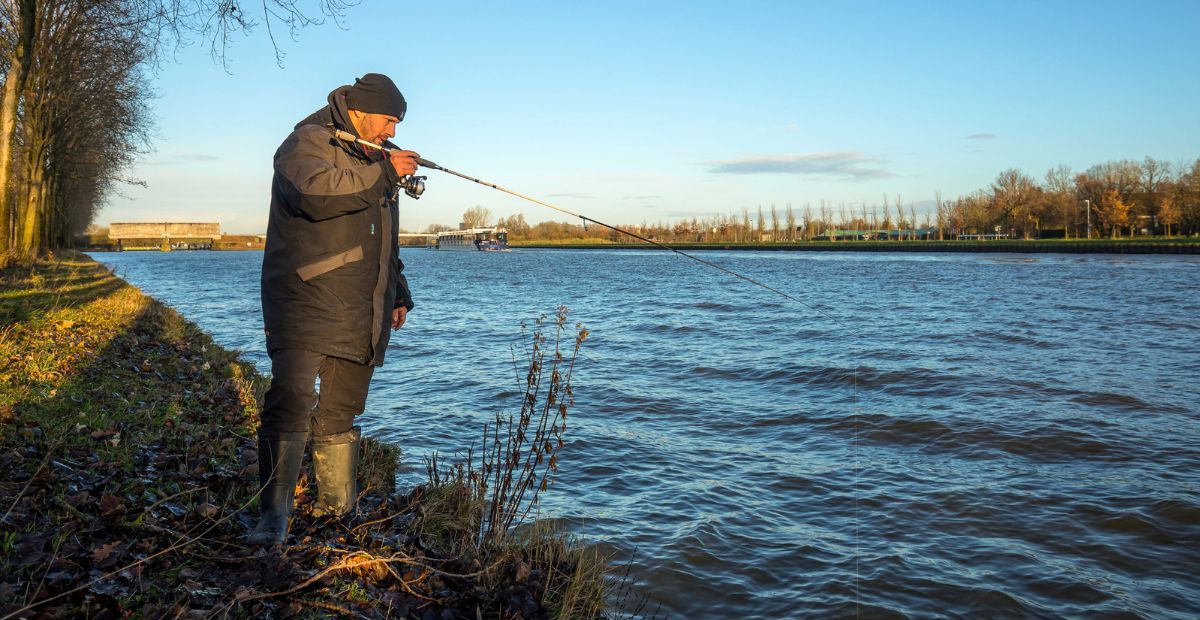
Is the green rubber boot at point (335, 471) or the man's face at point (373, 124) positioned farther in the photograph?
the green rubber boot at point (335, 471)

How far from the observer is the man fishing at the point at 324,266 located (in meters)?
3.93

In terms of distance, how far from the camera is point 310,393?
413 cm

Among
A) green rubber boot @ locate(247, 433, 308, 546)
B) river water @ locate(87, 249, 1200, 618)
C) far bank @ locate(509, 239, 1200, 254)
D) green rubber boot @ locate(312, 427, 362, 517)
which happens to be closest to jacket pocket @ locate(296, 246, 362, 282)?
green rubber boot @ locate(247, 433, 308, 546)

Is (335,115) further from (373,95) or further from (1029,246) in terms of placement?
(1029,246)

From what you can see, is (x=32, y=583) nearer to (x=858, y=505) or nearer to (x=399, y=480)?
(x=399, y=480)

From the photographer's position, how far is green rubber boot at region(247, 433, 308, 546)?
3977mm

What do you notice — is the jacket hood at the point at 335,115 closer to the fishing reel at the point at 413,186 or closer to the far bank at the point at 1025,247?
the fishing reel at the point at 413,186

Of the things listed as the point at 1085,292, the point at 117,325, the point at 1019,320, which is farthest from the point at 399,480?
the point at 1085,292

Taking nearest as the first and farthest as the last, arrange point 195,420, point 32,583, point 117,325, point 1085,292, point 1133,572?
point 32,583 → point 1133,572 → point 195,420 → point 117,325 → point 1085,292

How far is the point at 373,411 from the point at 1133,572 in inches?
329

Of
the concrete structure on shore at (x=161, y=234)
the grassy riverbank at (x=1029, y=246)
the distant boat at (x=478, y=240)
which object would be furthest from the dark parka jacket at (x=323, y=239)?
the concrete structure on shore at (x=161, y=234)

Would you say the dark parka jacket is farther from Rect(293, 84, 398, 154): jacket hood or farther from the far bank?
the far bank

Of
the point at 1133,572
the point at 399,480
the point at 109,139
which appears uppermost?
the point at 109,139

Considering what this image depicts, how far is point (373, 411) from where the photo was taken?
10727mm
